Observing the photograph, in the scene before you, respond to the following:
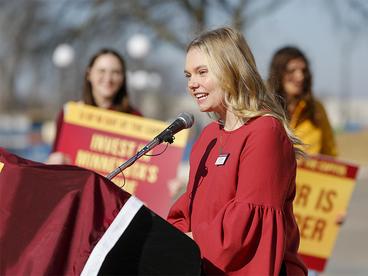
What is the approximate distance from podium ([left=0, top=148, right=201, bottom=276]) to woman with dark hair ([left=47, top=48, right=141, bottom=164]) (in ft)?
9.62

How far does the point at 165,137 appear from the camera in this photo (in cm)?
346

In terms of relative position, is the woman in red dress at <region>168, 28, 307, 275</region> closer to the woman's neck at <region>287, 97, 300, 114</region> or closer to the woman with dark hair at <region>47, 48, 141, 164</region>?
the woman's neck at <region>287, 97, 300, 114</region>

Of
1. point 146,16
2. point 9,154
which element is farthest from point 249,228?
point 146,16

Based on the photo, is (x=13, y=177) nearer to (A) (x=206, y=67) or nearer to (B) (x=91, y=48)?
(A) (x=206, y=67)

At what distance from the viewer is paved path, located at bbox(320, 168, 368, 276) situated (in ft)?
31.4

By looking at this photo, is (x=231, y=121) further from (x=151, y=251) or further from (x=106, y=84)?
(x=106, y=84)

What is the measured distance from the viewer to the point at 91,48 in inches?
999

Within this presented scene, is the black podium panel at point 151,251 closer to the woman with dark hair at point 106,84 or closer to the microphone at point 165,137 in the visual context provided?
the microphone at point 165,137

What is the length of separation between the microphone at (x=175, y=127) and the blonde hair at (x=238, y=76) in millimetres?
279

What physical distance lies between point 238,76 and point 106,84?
2.85 m

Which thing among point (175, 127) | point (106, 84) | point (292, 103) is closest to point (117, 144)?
point (106, 84)

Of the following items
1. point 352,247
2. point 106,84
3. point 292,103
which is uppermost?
point 292,103

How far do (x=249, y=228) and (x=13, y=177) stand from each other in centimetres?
82

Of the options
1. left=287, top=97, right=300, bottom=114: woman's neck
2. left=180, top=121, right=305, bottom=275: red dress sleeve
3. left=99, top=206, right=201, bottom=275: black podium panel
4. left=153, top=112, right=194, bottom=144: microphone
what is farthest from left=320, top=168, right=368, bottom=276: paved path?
left=99, top=206, right=201, bottom=275: black podium panel
